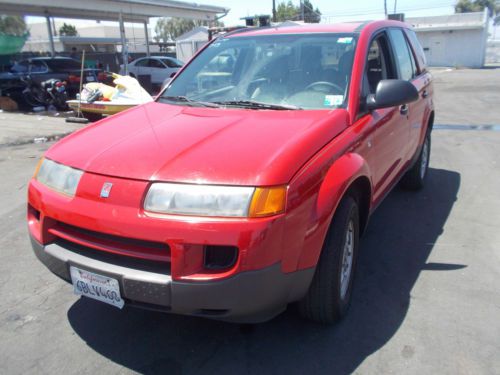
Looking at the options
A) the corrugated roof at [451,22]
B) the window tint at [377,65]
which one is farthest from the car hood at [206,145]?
the corrugated roof at [451,22]

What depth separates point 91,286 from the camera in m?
2.42

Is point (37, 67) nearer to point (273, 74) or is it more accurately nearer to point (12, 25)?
point (273, 74)

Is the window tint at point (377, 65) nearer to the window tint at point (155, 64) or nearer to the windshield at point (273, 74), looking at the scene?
the windshield at point (273, 74)

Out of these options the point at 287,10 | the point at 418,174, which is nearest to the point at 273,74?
the point at 418,174

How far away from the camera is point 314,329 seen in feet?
9.47

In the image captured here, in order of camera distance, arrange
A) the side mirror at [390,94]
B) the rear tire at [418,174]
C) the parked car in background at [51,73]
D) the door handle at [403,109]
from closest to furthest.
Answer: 1. the side mirror at [390,94]
2. the door handle at [403,109]
3. the rear tire at [418,174]
4. the parked car in background at [51,73]

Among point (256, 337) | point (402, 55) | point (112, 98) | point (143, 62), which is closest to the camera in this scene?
point (256, 337)

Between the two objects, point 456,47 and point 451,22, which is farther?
point 451,22

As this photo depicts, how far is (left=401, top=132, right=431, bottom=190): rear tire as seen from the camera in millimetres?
5305

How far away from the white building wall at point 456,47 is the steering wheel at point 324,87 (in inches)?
1536

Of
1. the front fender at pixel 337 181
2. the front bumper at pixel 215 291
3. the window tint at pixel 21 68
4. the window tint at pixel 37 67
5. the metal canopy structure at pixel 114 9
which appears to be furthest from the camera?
the metal canopy structure at pixel 114 9

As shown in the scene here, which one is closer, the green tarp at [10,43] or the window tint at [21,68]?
the window tint at [21,68]

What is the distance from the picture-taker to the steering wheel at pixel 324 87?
3224mm

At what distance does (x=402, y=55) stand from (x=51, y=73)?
41.3ft
